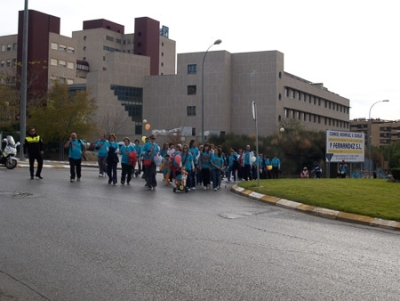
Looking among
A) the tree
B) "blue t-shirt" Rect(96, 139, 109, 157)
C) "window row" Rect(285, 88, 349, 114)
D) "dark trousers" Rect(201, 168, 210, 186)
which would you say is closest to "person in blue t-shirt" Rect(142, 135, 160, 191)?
"dark trousers" Rect(201, 168, 210, 186)

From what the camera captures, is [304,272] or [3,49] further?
[3,49]

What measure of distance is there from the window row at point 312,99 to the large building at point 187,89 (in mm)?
164

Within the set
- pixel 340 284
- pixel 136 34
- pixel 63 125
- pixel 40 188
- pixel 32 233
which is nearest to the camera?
pixel 340 284

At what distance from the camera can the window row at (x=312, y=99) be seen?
76.1m

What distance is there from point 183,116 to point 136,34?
37.5 m

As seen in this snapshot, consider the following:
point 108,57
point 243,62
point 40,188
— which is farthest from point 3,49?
point 40,188

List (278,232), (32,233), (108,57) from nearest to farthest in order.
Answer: (32,233)
(278,232)
(108,57)

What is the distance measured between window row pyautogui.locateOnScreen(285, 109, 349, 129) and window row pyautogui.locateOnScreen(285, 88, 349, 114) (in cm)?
222

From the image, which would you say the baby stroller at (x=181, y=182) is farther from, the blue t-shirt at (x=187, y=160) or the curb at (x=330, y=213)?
the curb at (x=330, y=213)

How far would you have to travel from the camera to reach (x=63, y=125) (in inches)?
1469

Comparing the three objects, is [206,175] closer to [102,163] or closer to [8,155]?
[102,163]

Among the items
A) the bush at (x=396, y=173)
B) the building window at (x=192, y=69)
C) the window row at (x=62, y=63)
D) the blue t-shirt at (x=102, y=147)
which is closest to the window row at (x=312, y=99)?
the building window at (x=192, y=69)

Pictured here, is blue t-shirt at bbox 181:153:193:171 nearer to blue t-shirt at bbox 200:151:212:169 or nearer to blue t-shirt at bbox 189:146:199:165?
blue t-shirt at bbox 200:151:212:169

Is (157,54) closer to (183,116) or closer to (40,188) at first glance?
(183,116)
